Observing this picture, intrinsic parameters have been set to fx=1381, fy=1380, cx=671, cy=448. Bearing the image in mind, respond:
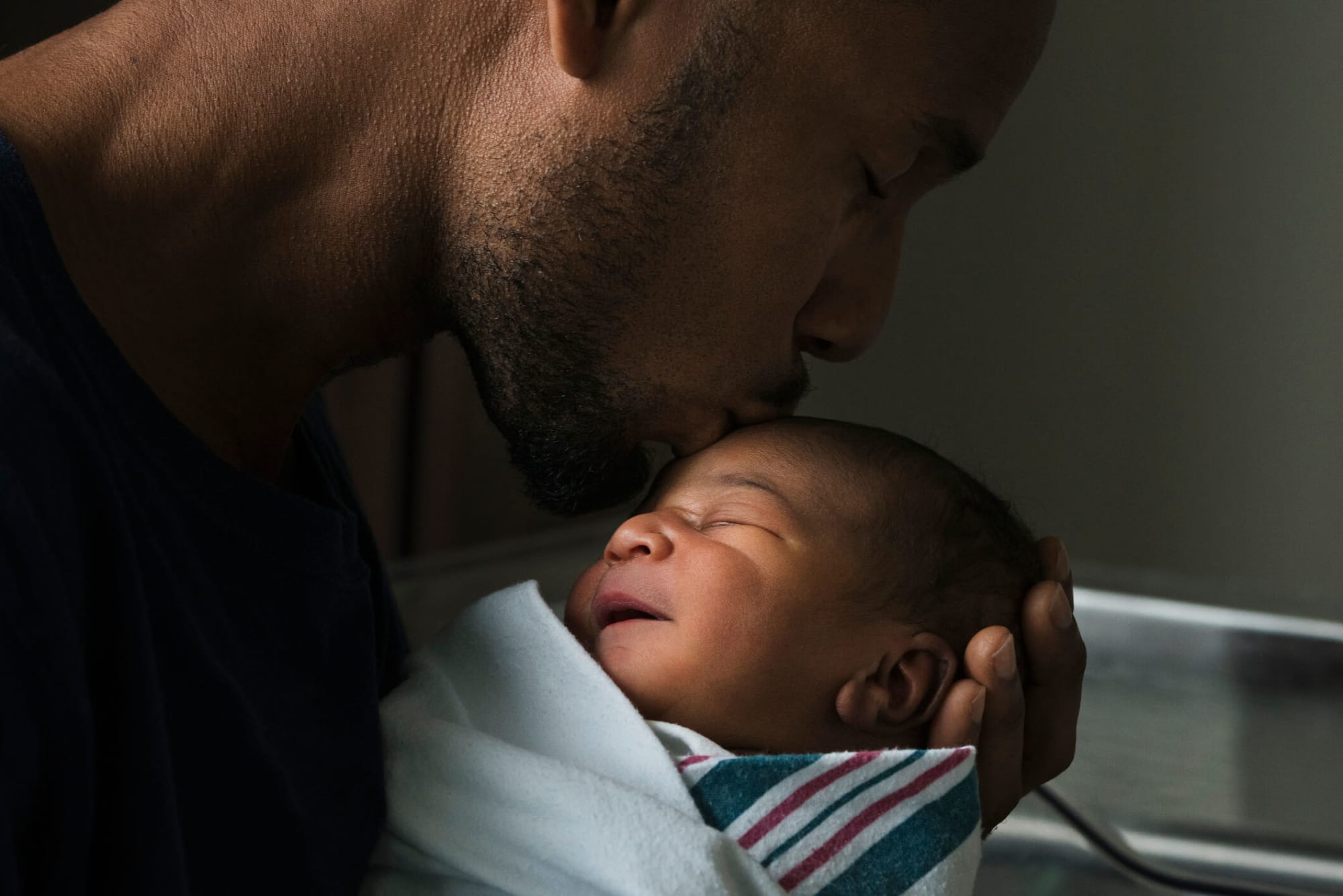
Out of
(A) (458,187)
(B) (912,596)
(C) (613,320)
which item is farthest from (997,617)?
(A) (458,187)

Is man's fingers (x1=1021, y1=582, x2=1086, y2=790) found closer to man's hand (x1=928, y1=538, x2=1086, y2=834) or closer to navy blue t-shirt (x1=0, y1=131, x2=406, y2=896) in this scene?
man's hand (x1=928, y1=538, x2=1086, y2=834)

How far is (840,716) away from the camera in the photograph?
3.00ft

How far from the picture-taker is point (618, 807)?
2.65 feet

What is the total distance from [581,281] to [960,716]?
16.3 inches

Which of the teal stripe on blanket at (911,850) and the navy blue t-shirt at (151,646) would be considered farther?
the teal stripe on blanket at (911,850)

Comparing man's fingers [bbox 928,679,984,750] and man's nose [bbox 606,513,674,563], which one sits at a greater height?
man's nose [bbox 606,513,674,563]

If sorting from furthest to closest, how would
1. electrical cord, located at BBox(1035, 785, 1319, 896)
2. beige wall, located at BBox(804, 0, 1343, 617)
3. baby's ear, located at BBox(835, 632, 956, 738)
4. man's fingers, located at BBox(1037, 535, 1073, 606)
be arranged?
beige wall, located at BBox(804, 0, 1343, 617) < electrical cord, located at BBox(1035, 785, 1319, 896) < man's fingers, located at BBox(1037, 535, 1073, 606) < baby's ear, located at BBox(835, 632, 956, 738)

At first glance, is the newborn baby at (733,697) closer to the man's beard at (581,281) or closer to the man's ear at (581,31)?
the man's beard at (581,281)

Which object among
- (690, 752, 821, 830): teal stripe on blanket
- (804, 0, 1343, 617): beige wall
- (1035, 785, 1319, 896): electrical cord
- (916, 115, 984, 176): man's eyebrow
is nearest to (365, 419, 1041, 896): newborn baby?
(690, 752, 821, 830): teal stripe on blanket

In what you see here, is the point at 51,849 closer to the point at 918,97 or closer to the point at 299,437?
the point at 299,437

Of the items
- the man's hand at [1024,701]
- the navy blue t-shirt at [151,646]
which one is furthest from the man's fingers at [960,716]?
the navy blue t-shirt at [151,646]

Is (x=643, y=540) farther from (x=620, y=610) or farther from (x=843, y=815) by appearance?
(x=843, y=815)

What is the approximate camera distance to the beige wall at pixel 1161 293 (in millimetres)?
2475

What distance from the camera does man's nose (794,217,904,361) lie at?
1062mm
